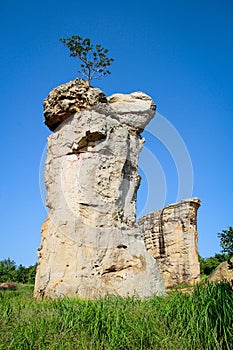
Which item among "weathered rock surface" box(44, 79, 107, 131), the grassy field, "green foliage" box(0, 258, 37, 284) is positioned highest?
"weathered rock surface" box(44, 79, 107, 131)

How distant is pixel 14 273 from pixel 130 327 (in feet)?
74.6

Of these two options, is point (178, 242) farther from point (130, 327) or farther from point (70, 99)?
point (130, 327)

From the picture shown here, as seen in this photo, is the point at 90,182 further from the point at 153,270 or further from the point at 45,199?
the point at 153,270

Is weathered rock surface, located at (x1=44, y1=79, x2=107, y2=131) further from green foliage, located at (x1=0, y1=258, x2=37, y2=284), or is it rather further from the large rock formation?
green foliage, located at (x1=0, y1=258, x2=37, y2=284)

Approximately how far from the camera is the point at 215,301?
14.2ft

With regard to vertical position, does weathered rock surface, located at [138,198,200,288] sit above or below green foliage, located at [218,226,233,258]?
above

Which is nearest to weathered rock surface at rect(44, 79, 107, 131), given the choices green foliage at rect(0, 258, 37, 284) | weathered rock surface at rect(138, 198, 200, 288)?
weathered rock surface at rect(138, 198, 200, 288)

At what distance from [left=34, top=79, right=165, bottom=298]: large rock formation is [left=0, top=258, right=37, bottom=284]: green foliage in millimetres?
17644

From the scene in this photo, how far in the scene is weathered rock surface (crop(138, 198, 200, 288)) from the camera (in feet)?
53.1

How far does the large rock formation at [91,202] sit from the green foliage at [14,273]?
57.9 feet

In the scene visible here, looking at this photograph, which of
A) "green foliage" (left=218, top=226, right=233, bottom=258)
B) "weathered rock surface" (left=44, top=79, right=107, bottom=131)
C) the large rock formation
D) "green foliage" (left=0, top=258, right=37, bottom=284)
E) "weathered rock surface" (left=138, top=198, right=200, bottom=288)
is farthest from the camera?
"green foliage" (left=0, top=258, right=37, bottom=284)

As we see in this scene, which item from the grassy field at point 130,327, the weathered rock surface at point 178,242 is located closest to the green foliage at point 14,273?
the weathered rock surface at point 178,242

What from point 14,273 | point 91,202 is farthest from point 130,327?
point 14,273

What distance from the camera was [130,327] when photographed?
13.9 feet
